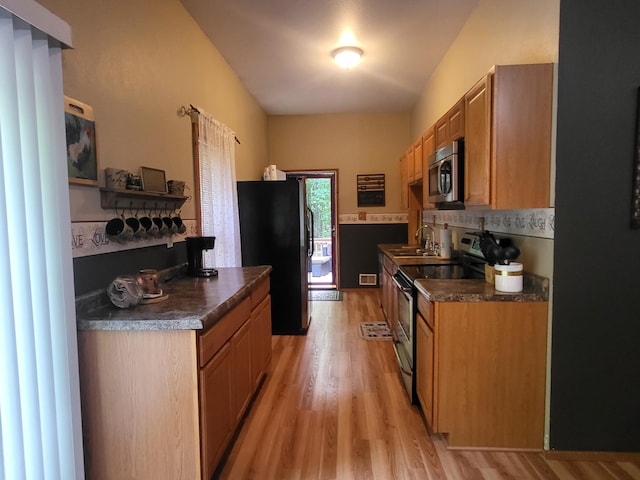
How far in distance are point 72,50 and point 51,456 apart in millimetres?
1662

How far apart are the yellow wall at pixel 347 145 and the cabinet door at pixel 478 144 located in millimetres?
3567

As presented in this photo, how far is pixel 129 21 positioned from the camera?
2033 millimetres

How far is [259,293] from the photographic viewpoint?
2.58 m

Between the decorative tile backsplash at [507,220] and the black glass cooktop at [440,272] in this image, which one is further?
the black glass cooktop at [440,272]

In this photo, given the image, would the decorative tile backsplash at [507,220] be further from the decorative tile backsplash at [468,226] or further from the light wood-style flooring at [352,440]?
the light wood-style flooring at [352,440]

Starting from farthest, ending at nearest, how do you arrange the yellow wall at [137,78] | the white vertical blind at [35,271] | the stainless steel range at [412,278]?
the stainless steel range at [412,278] < the yellow wall at [137,78] < the white vertical blind at [35,271]

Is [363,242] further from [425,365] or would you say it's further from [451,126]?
[425,365]

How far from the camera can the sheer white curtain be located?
2.99 metres

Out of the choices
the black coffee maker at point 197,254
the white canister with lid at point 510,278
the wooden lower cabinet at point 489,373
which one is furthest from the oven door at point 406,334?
the black coffee maker at point 197,254

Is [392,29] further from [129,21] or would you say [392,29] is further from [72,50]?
[72,50]

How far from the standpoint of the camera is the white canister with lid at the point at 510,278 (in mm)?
1933

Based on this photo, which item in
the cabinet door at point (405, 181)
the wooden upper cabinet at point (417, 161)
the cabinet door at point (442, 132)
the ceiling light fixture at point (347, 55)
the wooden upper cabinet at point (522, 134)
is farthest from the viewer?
the cabinet door at point (405, 181)

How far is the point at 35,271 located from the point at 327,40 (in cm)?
291

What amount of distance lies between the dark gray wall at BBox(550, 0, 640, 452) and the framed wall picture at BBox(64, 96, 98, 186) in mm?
2237
